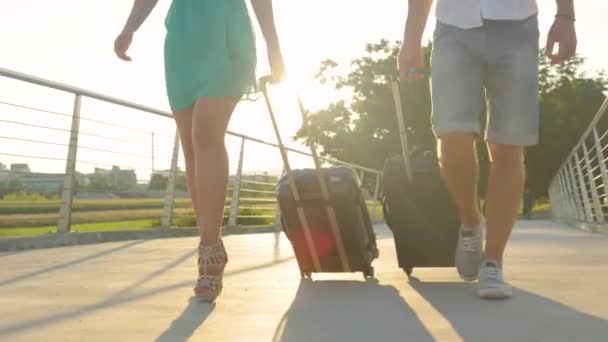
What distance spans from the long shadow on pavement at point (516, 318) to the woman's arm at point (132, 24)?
1.47 meters

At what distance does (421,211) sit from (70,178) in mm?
3544

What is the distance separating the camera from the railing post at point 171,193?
26.4 ft

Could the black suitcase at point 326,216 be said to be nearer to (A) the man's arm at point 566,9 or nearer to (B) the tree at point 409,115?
(A) the man's arm at point 566,9

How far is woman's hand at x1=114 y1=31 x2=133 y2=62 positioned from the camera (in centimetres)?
343

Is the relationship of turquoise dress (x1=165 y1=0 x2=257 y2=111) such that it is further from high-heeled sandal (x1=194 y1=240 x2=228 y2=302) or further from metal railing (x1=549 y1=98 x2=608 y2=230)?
metal railing (x1=549 y1=98 x2=608 y2=230)

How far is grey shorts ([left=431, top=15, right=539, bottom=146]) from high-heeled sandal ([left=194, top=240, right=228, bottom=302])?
0.92 meters

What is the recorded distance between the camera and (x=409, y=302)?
290 cm

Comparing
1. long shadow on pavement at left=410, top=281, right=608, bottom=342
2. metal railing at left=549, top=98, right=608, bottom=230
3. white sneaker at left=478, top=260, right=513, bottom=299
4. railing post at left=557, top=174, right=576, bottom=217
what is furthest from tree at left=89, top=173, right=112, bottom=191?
railing post at left=557, top=174, right=576, bottom=217

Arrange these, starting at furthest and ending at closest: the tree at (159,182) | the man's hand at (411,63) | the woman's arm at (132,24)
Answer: the tree at (159,182)
the woman's arm at (132,24)
the man's hand at (411,63)

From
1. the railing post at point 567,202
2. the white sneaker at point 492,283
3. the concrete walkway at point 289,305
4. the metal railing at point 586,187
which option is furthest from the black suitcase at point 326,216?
the railing post at point 567,202

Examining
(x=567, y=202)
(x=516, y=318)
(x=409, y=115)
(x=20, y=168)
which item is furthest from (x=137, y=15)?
(x=409, y=115)

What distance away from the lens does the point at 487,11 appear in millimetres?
3127

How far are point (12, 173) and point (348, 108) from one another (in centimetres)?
3878

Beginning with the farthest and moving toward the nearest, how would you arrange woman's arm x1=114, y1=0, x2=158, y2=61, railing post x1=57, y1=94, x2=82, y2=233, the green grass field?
railing post x1=57, y1=94, x2=82, y2=233 → the green grass field → woman's arm x1=114, y1=0, x2=158, y2=61
